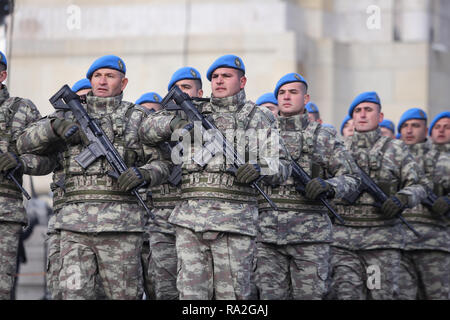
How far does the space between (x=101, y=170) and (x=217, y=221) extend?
1.12m

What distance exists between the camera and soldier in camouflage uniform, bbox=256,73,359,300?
33.7ft

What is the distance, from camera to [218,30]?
19.3 m

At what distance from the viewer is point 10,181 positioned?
9.51 metres

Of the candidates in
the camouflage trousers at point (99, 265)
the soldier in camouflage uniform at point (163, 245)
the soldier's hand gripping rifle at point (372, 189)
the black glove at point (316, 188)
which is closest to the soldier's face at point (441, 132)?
the soldier's hand gripping rifle at point (372, 189)

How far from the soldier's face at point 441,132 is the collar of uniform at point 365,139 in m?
1.95

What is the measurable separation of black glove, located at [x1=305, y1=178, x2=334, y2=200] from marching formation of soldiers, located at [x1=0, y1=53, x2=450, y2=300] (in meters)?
0.01

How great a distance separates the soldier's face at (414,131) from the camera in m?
13.3

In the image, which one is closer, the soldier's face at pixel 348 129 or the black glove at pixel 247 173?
the black glove at pixel 247 173

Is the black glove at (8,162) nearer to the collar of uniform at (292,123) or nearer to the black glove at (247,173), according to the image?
the black glove at (247,173)

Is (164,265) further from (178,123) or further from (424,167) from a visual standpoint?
(424,167)

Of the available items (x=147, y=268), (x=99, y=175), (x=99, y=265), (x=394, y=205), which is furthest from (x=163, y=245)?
(x=394, y=205)

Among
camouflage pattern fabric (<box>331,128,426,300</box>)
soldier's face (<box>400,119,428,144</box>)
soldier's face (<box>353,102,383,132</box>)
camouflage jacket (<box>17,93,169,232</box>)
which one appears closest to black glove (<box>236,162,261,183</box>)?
camouflage jacket (<box>17,93,169,232</box>)
